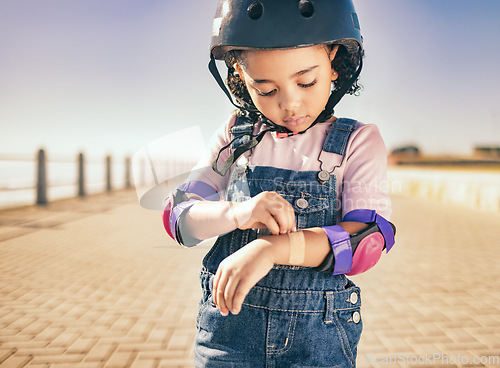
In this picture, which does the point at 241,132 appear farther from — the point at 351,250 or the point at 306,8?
the point at 351,250

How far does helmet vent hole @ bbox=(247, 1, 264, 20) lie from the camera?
4.48 feet

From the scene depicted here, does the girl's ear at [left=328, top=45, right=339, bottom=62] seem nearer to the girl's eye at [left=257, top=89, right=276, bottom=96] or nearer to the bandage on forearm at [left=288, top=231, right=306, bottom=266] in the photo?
the girl's eye at [left=257, top=89, right=276, bottom=96]

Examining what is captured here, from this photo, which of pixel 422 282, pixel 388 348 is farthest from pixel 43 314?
pixel 422 282

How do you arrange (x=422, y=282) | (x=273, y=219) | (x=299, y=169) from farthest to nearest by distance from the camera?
(x=422, y=282)
(x=299, y=169)
(x=273, y=219)

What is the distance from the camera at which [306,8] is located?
135 centimetres

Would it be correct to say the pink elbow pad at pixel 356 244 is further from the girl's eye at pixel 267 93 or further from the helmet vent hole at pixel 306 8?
the helmet vent hole at pixel 306 8

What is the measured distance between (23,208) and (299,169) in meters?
11.3

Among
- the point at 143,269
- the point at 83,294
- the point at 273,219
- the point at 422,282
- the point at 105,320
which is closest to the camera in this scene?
the point at 273,219

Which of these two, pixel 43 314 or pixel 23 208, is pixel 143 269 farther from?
pixel 23 208

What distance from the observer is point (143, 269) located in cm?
555

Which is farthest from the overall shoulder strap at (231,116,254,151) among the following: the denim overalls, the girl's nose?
the girl's nose

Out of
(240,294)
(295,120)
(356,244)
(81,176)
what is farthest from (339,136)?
(81,176)

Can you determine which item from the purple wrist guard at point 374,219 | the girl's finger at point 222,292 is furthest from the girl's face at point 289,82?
the girl's finger at point 222,292

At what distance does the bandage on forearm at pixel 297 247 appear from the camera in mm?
1188
